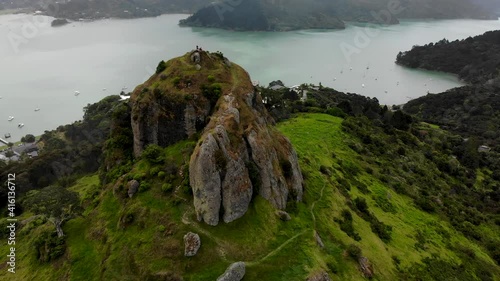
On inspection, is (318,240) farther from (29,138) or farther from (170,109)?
(29,138)

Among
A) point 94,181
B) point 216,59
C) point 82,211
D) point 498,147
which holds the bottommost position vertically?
point 94,181

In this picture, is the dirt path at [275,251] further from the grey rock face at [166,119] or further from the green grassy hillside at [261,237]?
the grey rock face at [166,119]

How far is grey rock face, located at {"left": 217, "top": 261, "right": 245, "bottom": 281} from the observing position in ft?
69.4

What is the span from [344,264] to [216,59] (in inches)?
947

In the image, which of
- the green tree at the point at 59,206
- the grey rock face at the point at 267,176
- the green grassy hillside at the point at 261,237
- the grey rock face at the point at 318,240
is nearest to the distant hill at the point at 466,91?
the green grassy hillside at the point at 261,237

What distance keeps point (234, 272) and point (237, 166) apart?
797cm

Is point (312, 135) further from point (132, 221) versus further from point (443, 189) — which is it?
point (132, 221)

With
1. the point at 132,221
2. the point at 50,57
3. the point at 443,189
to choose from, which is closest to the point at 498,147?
the point at 443,189

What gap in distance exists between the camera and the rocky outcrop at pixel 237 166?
24859 mm

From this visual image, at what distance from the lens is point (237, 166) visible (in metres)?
26.0

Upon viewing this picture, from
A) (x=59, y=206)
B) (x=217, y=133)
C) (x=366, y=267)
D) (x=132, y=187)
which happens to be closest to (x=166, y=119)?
(x=132, y=187)

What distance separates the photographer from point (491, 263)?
125ft

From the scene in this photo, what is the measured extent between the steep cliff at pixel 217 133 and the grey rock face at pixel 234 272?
3.89 m

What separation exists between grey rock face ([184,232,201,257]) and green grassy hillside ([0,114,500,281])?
39 centimetres
